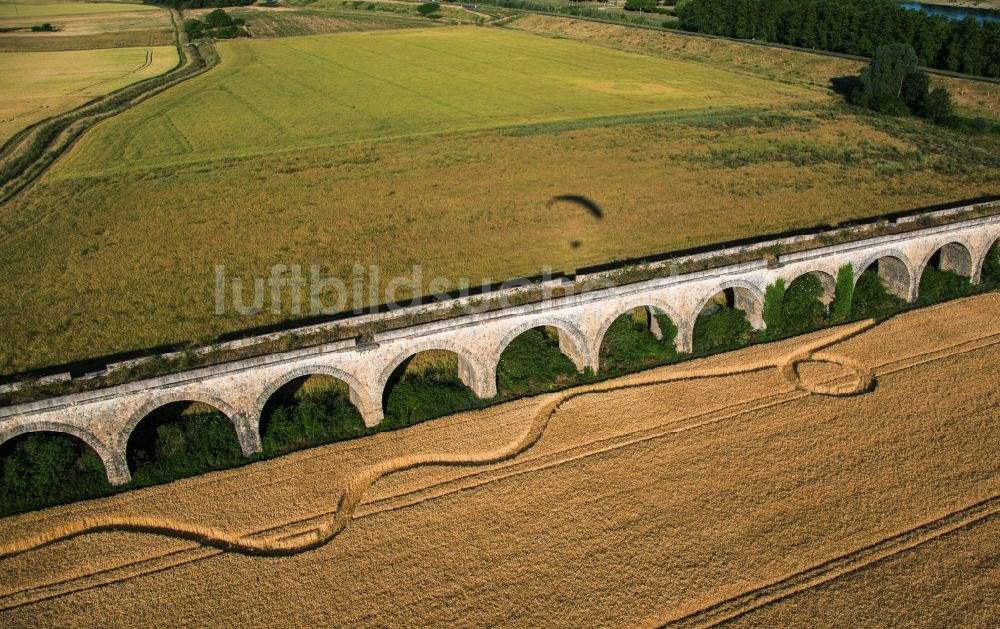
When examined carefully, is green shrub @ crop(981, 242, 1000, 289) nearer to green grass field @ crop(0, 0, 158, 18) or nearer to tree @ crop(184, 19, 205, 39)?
tree @ crop(184, 19, 205, 39)

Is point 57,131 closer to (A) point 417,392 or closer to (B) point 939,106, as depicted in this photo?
(A) point 417,392

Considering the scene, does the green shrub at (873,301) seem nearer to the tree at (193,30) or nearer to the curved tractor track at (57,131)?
the curved tractor track at (57,131)

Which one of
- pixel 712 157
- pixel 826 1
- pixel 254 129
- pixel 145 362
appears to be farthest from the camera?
pixel 826 1

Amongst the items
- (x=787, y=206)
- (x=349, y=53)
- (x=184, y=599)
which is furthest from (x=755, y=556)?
(x=349, y=53)

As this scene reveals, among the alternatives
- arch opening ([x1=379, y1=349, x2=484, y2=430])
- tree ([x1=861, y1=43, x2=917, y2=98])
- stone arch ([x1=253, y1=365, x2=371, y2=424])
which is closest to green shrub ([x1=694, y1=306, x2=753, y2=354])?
arch opening ([x1=379, y1=349, x2=484, y2=430])

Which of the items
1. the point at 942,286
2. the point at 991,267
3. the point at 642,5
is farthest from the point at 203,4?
the point at 991,267

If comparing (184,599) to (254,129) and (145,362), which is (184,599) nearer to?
(145,362)

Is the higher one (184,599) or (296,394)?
(296,394)

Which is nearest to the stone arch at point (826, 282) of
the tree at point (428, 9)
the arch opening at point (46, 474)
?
the arch opening at point (46, 474)
